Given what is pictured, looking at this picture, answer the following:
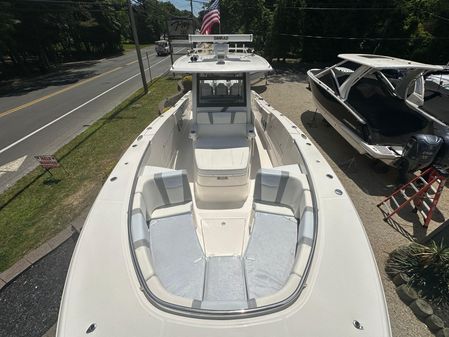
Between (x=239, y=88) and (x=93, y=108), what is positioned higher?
(x=239, y=88)

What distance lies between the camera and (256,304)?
1.58 metres

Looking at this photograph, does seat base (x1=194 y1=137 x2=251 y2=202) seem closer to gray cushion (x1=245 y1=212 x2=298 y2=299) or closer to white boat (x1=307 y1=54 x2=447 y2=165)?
gray cushion (x1=245 y1=212 x2=298 y2=299)

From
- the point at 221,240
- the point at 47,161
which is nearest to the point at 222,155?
the point at 221,240

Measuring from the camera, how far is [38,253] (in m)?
3.41

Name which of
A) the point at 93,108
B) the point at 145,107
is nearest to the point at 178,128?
the point at 145,107

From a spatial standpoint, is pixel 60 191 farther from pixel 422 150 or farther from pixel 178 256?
pixel 422 150

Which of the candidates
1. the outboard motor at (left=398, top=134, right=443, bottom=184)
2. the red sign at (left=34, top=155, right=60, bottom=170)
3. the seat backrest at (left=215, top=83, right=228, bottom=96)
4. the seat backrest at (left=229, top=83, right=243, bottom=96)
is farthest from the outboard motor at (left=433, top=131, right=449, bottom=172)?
the red sign at (left=34, top=155, right=60, bottom=170)

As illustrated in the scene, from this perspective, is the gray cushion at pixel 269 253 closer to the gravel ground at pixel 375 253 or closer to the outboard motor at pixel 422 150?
the gravel ground at pixel 375 253

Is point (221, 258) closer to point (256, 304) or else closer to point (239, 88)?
point (256, 304)

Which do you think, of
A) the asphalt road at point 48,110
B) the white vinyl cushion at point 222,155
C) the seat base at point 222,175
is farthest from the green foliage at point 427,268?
the asphalt road at point 48,110

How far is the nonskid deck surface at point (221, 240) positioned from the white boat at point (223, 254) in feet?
0.04

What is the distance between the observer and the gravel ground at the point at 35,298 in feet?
8.78

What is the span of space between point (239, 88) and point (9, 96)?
616 inches

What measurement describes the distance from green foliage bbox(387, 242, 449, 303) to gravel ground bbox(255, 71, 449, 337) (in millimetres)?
241
